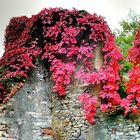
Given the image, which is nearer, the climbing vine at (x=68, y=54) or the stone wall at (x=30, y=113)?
the stone wall at (x=30, y=113)

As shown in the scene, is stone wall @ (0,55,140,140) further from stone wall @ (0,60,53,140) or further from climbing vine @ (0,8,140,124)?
climbing vine @ (0,8,140,124)

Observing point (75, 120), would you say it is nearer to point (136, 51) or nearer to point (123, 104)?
point (123, 104)

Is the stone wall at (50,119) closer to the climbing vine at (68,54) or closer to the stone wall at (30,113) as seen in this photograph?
the stone wall at (30,113)

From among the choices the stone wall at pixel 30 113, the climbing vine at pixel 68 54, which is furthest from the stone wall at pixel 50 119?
the climbing vine at pixel 68 54

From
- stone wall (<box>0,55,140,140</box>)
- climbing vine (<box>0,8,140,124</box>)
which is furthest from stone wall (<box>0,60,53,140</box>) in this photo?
climbing vine (<box>0,8,140,124</box>)

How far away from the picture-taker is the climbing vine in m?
10.8

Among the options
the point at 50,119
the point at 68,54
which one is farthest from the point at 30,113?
the point at 68,54

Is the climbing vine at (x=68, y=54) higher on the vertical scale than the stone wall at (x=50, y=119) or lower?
higher

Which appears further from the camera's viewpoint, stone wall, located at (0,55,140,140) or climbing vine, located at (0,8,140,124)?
climbing vine, located at (0,8,140,124)

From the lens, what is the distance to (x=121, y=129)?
399 inches

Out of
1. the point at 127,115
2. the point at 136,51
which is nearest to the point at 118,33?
the point at 136,51

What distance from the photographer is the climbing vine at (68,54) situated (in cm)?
1076

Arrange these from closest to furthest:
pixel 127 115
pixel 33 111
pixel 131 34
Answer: pixel 127 115
pixel 33 111
pixel 131 34

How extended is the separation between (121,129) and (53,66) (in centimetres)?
285
